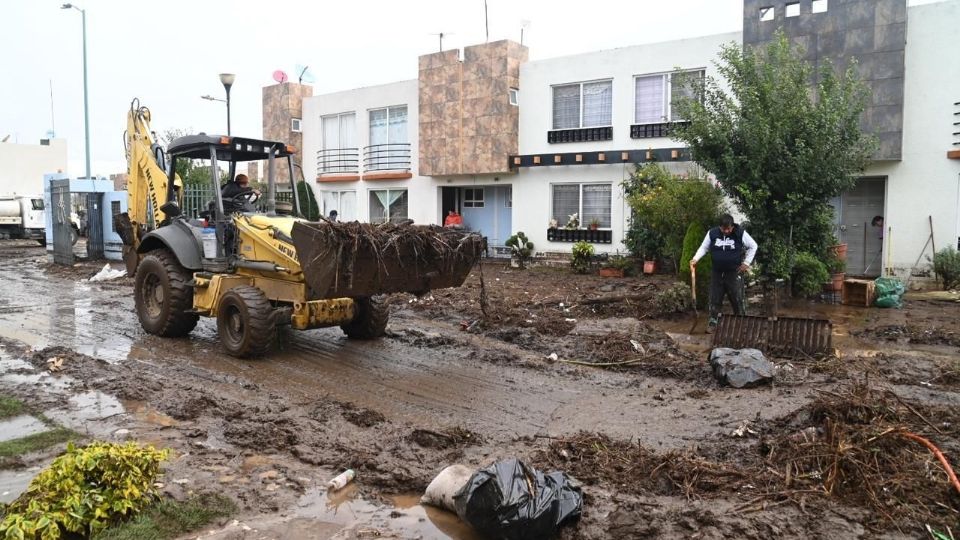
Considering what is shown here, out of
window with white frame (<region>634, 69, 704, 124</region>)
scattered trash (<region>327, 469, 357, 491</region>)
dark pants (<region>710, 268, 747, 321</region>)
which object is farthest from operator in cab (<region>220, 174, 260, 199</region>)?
window with white frame (<region>634, 69, 704, 124</region>)

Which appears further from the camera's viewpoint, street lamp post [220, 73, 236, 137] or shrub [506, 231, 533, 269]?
shrub [506, 231, 533, 269]

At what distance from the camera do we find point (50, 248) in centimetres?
2441

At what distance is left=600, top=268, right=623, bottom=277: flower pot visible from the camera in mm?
18125

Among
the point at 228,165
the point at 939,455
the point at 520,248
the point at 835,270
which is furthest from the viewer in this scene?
the point at 520,248

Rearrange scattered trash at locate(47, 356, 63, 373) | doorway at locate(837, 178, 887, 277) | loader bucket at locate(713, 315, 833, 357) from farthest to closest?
doorway at locate(837, 178, 887, 277) < loader bucket at locate(713, 315, 833, 357) < scattered trash at locate(47, 356, 63, 373)

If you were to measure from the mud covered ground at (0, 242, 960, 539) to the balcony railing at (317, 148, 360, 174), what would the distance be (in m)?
13.5

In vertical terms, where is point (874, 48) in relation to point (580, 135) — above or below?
above

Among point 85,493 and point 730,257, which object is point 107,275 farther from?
point 85,493

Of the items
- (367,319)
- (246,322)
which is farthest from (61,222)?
(246,322)

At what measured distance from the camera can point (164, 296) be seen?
1023 cm

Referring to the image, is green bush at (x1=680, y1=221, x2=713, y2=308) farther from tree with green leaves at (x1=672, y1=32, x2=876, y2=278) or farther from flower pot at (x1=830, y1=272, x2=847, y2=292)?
flower pot at (x1=830, y1=272, x2=847, y2=292)

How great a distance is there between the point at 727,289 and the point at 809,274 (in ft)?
10.5

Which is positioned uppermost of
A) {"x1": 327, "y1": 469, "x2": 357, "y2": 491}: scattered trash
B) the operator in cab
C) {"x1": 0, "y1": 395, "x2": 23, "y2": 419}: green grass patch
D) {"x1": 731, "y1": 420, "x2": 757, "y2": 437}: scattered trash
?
the operator in cab

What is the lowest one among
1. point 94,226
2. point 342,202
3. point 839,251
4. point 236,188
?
point 839,251
